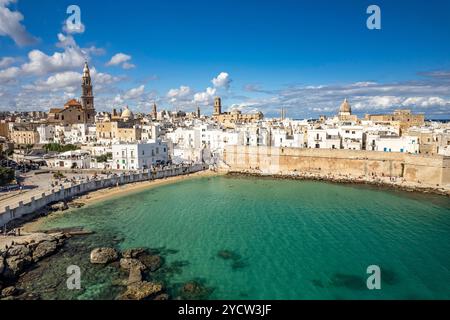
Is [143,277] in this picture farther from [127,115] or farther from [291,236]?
[127,115]

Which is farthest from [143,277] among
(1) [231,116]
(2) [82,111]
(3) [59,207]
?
(1) [231,116]

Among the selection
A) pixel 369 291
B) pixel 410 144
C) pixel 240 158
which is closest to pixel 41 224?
pixel 369 291

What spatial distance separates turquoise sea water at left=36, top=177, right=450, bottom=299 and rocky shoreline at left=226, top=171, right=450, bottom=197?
2.50 meters

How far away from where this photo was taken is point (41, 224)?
23672mm

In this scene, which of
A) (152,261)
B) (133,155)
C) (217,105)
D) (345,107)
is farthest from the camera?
(217,105)

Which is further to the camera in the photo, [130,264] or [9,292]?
[130,264]

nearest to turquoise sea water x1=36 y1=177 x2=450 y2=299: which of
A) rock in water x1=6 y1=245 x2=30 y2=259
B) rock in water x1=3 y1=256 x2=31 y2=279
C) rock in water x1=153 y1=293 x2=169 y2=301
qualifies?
rock in water x1=153 y1=293 x2=169 y2=301

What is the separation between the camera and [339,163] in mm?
44406

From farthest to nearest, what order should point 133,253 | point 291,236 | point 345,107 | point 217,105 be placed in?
1. point 217,105
2. point 345,107
3. point 291,236
4. point 133,253

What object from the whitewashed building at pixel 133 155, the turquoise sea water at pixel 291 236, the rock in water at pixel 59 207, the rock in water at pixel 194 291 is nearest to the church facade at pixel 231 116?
the whitewashed building at pixel 133 155

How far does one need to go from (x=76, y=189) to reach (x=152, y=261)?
718 inches

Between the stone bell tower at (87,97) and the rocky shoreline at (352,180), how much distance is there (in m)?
47.1

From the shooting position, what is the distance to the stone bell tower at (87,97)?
76.4m

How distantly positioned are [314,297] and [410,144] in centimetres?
3509
